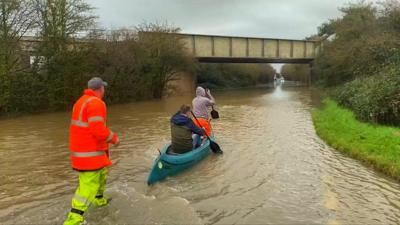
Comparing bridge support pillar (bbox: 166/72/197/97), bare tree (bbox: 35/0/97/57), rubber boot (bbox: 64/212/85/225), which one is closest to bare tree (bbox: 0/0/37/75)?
bare tree (bbox: 35/0/97/57)

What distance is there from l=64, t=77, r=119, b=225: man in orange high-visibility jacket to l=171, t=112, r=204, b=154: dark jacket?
132 inches

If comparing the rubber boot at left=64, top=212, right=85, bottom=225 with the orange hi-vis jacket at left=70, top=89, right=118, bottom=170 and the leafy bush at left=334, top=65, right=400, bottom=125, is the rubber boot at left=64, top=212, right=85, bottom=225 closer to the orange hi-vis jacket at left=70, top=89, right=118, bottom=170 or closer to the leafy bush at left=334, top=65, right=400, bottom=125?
the orange hi-vis jacket at left=70, top=89, right=118, bottom=170

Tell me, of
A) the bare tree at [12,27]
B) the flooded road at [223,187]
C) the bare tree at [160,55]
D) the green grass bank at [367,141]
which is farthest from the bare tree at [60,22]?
the green grass bank at [367,141]

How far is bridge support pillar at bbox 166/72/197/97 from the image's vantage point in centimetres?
4289

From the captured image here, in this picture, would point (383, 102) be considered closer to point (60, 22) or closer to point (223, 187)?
point (223, 187)

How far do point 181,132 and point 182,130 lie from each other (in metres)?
0.07

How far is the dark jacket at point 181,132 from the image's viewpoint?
9438 mm

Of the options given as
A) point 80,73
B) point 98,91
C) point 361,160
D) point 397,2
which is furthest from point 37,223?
point 397,2

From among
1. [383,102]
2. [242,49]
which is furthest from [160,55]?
[383,102]

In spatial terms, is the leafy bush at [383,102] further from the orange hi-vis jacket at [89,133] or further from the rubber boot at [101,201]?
the orange hi-vis jacket at [89,133]

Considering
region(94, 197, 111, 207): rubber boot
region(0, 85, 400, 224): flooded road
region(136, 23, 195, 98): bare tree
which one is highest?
region(136, 23, 195, 98): bare tree

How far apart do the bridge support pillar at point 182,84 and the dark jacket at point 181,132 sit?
1282 inches

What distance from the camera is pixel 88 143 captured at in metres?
6.05

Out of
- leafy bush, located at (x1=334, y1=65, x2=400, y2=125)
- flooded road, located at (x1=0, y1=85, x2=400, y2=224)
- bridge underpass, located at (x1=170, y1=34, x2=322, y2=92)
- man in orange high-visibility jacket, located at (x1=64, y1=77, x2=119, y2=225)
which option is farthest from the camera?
bridge underpass, located at (x1=170, y1=34, x2=322, y2=92)
